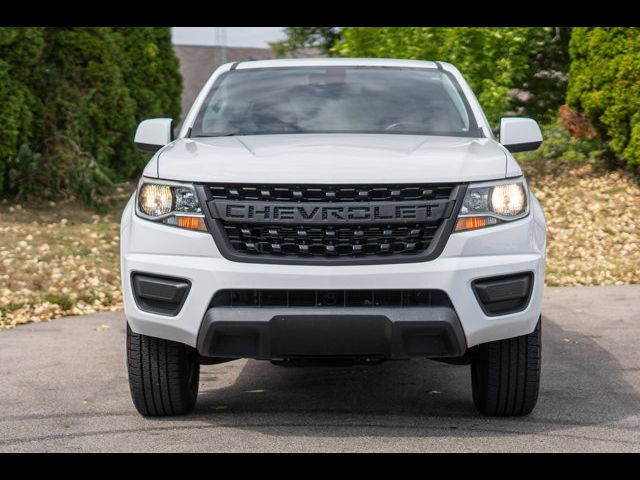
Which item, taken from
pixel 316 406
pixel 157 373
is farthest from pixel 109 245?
pixel 157 373

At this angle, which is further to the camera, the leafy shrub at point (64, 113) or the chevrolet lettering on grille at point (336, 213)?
the leafy shrub at point (64, 113)

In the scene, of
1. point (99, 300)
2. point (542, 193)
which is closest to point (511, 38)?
point (542, 193)

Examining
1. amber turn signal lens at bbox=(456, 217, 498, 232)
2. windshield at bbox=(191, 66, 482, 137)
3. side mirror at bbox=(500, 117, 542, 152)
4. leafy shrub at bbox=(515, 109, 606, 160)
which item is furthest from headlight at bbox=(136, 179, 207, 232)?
leafy shrub at bbox=(515, 109, 606, 160)

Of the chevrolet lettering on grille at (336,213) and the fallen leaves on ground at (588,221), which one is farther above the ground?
the chevrolet lettering on grille at (336,213)

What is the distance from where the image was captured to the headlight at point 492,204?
5.02 meters

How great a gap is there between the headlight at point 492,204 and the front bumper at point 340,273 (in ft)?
0.15

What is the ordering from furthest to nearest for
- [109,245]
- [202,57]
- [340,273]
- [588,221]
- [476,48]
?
1. [202,57]
2. [476,48]
3. [588,221]
4. [109,245]
5. [340,273]

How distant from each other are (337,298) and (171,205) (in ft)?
2.97

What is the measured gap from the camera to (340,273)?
4879 mm

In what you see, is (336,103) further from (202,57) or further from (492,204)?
(202,57)

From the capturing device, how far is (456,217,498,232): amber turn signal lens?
500 centimetres

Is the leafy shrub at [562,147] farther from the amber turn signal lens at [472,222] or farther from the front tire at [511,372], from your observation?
the amber turn signal lens at [472,222]

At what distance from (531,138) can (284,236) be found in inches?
71.9

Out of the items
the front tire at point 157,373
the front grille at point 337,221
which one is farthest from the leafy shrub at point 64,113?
the front grille at point 337,221
